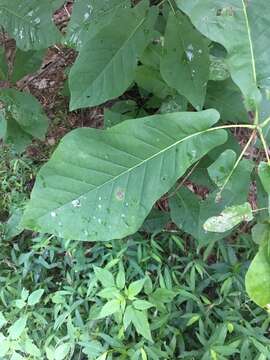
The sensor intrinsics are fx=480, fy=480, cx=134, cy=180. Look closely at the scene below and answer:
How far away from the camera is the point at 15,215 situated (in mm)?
1954

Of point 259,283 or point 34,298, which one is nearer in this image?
point 259,283

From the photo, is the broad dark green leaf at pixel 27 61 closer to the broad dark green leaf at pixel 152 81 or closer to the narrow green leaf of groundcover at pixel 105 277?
the broad dark green leaf at pixel 152 81

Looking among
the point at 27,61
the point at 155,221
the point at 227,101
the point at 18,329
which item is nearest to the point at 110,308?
the point at 18,329

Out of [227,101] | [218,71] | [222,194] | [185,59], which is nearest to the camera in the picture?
[222,194]

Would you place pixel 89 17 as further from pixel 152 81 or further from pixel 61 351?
pixel 61 351

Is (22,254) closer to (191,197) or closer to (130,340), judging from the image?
(130,340)

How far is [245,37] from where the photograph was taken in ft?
2.85

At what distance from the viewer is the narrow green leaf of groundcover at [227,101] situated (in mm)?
1461

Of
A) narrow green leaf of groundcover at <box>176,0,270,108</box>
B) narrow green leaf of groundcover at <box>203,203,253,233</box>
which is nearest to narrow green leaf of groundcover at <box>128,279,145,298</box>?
narrow green leaf of groundcover at <box>203,203,253,233</box>

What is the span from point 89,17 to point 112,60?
14 centimetres

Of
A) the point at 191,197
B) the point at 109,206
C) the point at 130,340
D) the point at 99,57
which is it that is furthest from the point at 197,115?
the point at 130,340

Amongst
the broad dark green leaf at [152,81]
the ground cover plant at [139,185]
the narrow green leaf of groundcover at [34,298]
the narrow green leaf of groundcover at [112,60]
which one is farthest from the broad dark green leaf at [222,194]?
the narrow green leaf of groundcover at [34,298]

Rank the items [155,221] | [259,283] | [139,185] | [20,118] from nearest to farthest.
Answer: [259,283] → [139,185] → [20,118] → [155,221]

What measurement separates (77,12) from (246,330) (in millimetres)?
1097
